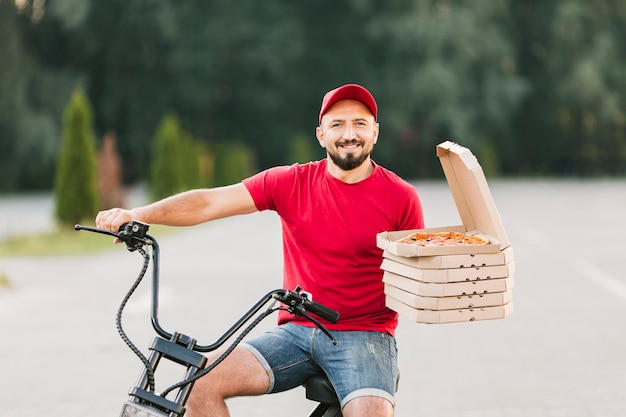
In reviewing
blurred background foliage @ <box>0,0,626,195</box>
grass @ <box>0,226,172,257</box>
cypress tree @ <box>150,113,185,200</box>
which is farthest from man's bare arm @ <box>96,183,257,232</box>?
blurred background foliage @ <box>0,0,626,195</box>

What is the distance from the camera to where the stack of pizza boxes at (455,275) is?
359 centimetres

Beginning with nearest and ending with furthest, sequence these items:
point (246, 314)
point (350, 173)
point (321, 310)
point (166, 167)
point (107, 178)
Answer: point (246, 314) → point (321, 310) → point (350, 173) → point (107, 178) → point (166, 167)


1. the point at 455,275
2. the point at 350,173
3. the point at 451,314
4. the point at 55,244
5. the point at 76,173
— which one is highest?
the point at 76,173

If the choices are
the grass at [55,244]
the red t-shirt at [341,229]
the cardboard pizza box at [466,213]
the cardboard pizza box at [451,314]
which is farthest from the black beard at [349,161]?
the grass at [55,244]

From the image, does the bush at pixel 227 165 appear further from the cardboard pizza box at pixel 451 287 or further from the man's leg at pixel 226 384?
the cardboard pizza box at pixel 451 287

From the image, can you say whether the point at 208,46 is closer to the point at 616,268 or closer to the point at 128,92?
the point at 128,92

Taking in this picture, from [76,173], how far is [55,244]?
107 inches

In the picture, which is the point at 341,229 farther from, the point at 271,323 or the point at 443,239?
the point at 271,323

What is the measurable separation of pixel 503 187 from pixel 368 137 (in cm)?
3793

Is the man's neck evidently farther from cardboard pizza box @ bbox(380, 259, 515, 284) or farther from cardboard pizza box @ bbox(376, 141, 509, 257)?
cardboard pizza box @ bbox(380, 259, 515, 284)

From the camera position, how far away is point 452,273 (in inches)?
142

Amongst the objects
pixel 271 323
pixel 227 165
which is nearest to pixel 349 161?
pixel 271 323

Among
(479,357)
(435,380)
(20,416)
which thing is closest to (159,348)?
(20,416)

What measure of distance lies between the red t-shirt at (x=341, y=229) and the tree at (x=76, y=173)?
16061 millimetres
